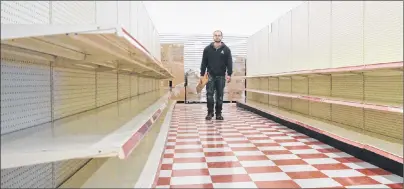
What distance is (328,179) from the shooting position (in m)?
2.66

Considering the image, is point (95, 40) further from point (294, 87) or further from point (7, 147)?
point (294, 87)

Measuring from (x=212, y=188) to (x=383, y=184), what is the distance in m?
1.27

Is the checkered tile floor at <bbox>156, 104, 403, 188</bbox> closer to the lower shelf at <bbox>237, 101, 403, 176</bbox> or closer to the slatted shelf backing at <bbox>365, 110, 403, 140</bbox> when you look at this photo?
the lower shelf at <bbox>237, 101, 403, 176</bbox>

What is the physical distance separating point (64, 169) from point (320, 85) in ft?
13.3

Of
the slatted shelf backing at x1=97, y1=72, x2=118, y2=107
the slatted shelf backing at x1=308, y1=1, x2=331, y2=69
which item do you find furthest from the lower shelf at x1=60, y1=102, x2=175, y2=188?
the slatted shelf backing at x1=308, y1=1, x2=331, y2=69

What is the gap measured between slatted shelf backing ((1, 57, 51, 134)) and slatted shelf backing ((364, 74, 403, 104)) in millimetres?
3092

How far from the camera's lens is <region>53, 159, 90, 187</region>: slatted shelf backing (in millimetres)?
2012

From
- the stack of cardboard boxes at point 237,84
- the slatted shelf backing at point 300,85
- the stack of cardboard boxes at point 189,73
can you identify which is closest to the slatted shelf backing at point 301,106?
the slatted shelf backing at point 300,85

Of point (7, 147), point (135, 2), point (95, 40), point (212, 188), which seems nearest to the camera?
point (7, 147)

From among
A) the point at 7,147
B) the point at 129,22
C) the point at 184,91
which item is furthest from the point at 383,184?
the point at 184,91

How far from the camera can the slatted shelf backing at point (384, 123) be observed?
327 cm

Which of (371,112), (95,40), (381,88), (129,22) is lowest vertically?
(371,112)

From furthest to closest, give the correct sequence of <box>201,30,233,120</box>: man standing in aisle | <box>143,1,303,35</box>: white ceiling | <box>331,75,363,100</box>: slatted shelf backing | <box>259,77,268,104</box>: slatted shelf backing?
<box>143,1,303,35</box>: white ceiling
<box>259,77,268,104</box>: slatted shelf backing
<box>201,30,233,120</box>: man standing in aisle
<box>331,75,363,100</box>: slatted shelf backing

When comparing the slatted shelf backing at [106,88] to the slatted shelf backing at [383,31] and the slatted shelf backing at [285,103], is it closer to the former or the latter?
the slatted shelf backing at [383,31]
